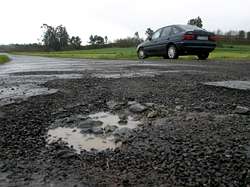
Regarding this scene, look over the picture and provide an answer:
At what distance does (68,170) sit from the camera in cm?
267

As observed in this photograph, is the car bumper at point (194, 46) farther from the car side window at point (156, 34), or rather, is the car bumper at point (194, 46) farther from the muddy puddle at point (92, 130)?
the muddy puddle at point (92, 130)

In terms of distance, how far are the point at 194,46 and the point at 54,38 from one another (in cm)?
11733

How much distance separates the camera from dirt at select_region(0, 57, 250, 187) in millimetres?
2498

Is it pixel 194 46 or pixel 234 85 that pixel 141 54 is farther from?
pixel 234 85

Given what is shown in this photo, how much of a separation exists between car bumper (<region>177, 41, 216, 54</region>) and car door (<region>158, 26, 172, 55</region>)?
0.92 meters

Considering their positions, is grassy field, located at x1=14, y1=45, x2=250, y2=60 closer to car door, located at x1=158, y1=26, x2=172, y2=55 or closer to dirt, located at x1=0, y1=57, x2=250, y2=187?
car door, located at x1=158, y1=26, x2=172, y2=55

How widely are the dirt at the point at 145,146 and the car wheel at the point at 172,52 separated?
Result: 36.1 ft

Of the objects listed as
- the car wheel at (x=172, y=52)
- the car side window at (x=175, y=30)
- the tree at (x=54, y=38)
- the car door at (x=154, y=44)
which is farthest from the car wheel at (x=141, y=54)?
the tree at (x=54, y=38)

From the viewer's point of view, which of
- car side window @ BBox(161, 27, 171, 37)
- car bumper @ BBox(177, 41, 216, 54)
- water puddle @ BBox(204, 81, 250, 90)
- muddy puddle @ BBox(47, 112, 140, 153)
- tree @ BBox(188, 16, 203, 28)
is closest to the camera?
muddy puddle @ BBox(47, 112, 140, 153)

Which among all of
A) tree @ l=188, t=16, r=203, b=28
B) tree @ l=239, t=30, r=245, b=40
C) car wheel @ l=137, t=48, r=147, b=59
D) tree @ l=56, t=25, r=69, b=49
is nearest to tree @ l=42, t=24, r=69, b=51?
tree @ l=56, t=25, r=69, b=49

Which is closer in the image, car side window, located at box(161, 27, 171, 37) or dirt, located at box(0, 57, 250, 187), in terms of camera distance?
dirt, located at box(0, 57, 250, 187)

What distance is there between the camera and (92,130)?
3.75 meters

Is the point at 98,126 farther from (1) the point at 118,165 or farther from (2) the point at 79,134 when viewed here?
(1) the point at 118,165

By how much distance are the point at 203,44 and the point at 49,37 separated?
118m
